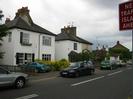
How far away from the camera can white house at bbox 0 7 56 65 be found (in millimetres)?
33312

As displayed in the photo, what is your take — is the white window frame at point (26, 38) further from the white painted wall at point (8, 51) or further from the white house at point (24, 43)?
the white painted wall at point (8, 51)

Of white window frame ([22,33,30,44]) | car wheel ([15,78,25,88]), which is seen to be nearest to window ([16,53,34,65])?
white window frame ([22,33,30,44])

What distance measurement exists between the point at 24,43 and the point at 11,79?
21.2m

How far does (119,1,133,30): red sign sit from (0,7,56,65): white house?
2799cm

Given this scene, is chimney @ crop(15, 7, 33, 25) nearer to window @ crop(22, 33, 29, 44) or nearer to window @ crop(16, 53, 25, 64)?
window @ crop(22, 33, 29, 44)

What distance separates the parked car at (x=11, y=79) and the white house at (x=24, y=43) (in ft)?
60.9

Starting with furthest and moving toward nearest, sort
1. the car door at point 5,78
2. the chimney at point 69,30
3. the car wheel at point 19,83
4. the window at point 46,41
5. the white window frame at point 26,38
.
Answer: the chimney at point 69,30
the window at point 46,41
the white window frame at point 26,38
the car wheel at point 19,83
the car door at point 5,78

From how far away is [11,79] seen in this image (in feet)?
44.6

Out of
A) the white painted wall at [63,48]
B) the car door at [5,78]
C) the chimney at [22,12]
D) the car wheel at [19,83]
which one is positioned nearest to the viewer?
the car door at [5,78]

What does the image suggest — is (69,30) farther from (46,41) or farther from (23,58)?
(23,58)

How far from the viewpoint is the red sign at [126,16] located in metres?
5.14

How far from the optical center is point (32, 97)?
440 inches

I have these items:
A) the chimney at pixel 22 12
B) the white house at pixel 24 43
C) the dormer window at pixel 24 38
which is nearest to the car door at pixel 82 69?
the white house at pixel 24 43

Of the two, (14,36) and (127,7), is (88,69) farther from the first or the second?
(127,7)
